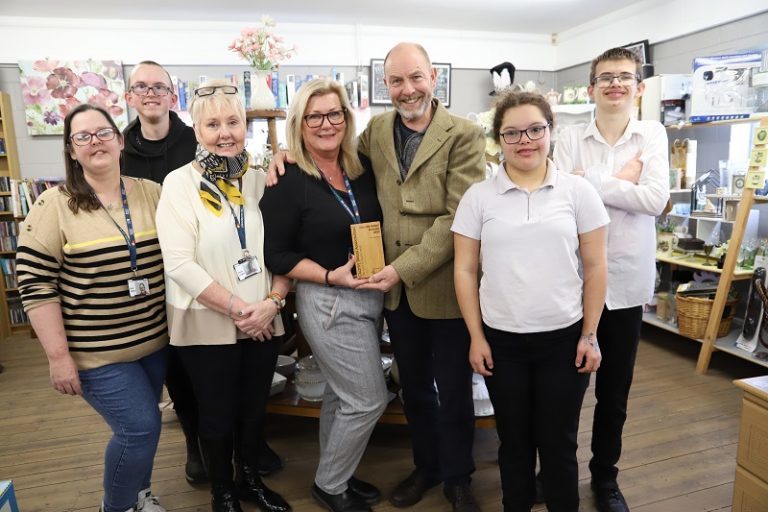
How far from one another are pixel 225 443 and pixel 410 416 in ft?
2.32

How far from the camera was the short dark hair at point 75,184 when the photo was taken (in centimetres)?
156

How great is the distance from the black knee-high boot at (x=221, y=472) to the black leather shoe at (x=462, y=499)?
817mm

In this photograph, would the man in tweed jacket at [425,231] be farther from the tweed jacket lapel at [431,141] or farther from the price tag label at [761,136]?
the price tag label at [761,136]

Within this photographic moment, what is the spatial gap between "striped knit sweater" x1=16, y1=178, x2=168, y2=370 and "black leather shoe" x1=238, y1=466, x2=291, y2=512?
0.73 m

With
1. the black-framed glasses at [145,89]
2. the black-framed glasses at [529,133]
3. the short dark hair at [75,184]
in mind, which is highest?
the black-framed glasses at [145,89]

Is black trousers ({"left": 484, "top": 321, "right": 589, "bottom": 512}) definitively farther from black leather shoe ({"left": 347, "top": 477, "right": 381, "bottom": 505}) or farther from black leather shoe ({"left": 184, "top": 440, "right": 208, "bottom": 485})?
black leather shoe ({"left": 184, "top": 440, "right": 208, "bottom": 485})

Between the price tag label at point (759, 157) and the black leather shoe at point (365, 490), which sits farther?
the price tag label at point (759, 157)

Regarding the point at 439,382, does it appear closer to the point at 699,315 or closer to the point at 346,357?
the point at 346,357

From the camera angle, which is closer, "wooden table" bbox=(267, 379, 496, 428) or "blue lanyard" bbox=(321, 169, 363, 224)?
"blue lanyard" bbox=(321, 169, 363, 224)

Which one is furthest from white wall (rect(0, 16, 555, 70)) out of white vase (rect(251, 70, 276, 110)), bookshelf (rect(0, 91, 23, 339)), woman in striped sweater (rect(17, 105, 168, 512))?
woman in striped sweater (rect(17, 105, 168, 512))

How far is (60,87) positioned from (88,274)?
4.48 metres

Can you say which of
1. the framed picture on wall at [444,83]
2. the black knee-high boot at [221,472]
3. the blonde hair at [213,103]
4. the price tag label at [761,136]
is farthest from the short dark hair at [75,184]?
the framed picture on wall at [444,83]

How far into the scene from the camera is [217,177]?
1674 mm

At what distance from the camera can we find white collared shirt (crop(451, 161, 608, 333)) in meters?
1.49
